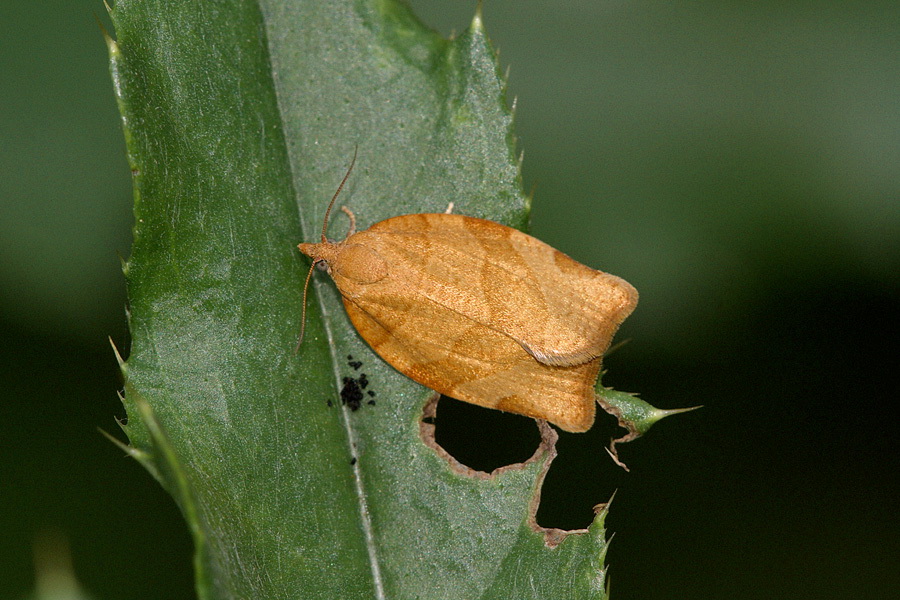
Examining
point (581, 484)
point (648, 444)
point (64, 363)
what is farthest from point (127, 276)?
point (648, 444)

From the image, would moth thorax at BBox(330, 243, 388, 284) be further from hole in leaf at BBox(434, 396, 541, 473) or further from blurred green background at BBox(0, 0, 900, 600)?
blurred green background at BBox(0, 0, 900, 600)

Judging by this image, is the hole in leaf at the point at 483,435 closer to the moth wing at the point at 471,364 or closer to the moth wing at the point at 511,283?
the moth wing at the point at 471,364

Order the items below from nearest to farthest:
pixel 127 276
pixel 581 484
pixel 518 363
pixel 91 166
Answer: pixel 127 276, pixel 518 363, pixel 581 484, pixel 91 166

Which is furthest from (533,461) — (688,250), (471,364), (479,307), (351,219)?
(688,250)

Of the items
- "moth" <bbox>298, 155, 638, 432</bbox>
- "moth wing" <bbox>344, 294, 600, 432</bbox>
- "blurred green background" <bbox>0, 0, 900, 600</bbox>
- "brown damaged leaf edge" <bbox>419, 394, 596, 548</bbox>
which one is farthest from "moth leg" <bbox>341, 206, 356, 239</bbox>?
"blurred green background" <bbox>0, 0, 900, 600</bbox>

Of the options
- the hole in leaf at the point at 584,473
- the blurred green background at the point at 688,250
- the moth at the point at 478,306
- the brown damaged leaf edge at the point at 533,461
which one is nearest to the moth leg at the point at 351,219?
the moth at the point at 478,306

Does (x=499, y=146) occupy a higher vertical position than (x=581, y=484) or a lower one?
higher

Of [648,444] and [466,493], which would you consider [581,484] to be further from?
[466,493]

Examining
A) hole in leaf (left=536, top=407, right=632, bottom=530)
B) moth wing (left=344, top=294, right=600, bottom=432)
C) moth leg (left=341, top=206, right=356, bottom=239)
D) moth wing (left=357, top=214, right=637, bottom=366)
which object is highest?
moth leg (left=341, top=206, right=356, bottom=239)
